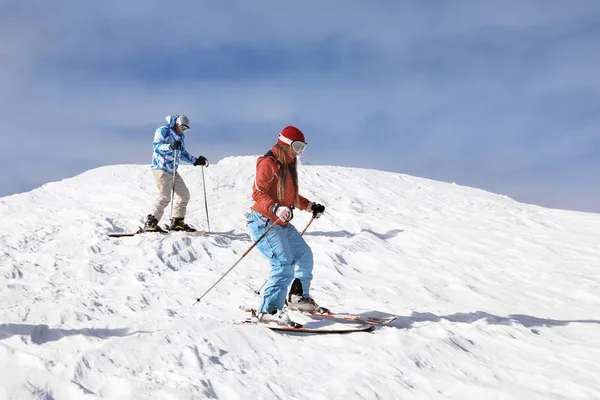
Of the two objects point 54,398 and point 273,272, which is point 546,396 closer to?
point 273,272

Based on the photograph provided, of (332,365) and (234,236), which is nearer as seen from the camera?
(332,365)

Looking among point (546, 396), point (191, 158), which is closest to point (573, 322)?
point (546, 396)

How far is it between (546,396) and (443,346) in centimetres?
114

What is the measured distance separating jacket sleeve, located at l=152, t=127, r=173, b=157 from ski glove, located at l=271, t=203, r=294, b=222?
233 inches

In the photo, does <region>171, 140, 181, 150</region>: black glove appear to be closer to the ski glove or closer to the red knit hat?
the red knit hat

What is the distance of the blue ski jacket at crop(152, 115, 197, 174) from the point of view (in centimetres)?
1059

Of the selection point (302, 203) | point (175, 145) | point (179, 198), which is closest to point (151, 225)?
point (179, 198)

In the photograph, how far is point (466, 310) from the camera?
22.3ft

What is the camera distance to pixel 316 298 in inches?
284

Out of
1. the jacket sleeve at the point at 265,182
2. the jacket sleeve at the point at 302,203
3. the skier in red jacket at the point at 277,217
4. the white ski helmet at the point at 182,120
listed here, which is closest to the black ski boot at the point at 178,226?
the white ski helmet at the point at 182,120

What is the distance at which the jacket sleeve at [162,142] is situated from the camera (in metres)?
10.6

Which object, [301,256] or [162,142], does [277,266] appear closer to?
[301,256]

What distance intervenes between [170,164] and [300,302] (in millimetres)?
5812

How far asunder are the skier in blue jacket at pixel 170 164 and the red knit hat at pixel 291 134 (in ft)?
17.7
